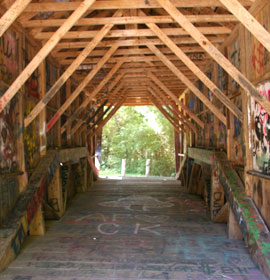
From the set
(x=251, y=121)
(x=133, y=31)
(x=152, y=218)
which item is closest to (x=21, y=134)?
(x=133, y=31)

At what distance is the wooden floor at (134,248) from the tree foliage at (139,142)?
2097 centimetres

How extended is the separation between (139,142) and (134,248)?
78.5 feet

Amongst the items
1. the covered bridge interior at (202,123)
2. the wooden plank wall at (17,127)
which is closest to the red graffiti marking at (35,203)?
the covered bridge interior at (202,123)

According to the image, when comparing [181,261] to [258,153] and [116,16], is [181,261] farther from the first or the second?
[116,16]

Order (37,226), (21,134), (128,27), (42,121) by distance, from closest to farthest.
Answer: (21,134) < (37,226) < (42,121) < (128,27)

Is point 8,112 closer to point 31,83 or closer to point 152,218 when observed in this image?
point 31,83

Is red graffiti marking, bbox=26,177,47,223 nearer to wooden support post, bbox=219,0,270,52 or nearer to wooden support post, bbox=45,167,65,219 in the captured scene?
wooden support post, bbox=45,167,65,219

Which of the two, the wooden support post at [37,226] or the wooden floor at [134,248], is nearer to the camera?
the wooden floor at [134,248]

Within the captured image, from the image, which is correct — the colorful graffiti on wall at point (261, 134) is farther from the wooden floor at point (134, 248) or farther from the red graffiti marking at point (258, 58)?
the wooden floor at point (134, 248)

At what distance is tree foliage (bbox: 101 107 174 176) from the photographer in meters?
28.3

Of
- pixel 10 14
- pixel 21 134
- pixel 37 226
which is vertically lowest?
pixel 37 226

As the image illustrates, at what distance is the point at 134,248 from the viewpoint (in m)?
4.63

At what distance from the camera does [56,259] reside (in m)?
4.23

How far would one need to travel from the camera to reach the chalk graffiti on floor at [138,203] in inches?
294
